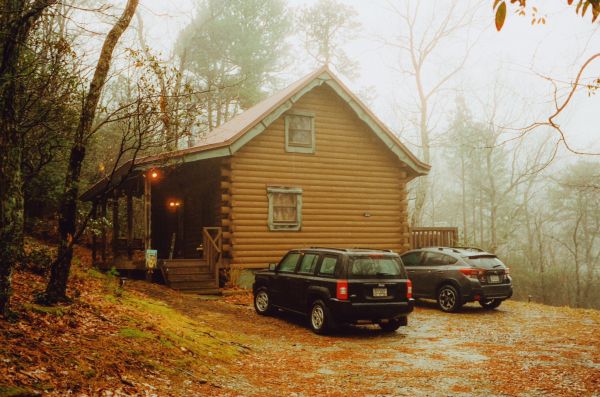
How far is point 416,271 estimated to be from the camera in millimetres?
14672

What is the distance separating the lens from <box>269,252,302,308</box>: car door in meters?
11.6

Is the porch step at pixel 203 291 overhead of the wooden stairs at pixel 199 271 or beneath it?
beneath

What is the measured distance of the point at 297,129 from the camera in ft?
61.3

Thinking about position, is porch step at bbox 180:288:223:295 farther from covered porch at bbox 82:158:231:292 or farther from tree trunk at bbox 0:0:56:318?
tree trunk at bbox 0:0:56:318

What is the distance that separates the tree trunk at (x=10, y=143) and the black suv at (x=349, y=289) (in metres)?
5.76

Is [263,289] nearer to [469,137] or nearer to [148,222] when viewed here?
[148,222]

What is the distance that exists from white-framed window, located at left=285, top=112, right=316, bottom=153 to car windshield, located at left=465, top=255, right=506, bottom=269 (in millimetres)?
7417

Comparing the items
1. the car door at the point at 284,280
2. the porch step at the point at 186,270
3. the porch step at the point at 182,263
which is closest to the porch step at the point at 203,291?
the porch step at the point at 186,270

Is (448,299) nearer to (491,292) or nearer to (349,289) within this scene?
(491,292)

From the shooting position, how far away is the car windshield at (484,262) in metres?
13.6

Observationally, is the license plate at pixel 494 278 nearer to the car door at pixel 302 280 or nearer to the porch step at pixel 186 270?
the car door at pixel 302 280

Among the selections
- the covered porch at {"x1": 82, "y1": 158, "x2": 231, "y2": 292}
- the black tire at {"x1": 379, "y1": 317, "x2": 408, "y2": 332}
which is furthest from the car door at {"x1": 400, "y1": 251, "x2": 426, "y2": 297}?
the covered porch at {"x1": 82, "y1": 158, "x2": 231, "y2": 292}

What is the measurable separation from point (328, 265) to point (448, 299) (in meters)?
4.90

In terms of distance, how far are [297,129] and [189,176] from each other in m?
5.54
